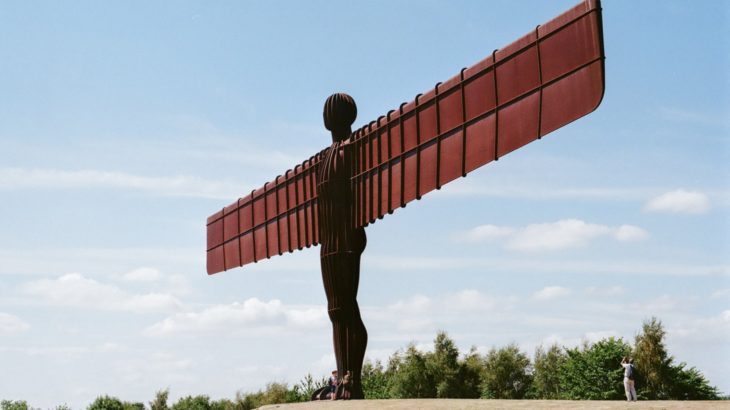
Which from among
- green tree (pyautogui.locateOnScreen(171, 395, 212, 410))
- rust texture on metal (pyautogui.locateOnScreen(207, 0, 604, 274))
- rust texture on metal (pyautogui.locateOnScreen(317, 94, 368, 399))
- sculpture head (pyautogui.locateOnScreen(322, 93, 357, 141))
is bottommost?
green tree (pyautogui.locateOnScreen(171, 395, 212, 410))

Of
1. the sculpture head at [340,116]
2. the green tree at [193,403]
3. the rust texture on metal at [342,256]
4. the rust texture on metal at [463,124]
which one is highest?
the sculpture head at [340,116]

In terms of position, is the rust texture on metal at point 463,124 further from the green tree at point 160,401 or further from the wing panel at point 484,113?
the green tree at point 160,401

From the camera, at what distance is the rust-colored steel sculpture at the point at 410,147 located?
13203 millimetres

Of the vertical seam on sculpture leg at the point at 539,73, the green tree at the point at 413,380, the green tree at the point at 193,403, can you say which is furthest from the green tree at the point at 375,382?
the vertical seam on sculpture leg at the point at 539,73

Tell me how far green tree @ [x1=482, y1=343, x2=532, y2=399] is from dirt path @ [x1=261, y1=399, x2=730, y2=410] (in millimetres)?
29076

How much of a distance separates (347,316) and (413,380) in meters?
26.8

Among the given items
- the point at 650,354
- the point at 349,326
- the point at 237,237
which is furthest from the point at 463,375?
the point at 349,326

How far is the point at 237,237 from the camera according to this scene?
21422 millimetres

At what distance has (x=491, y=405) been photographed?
14.6m

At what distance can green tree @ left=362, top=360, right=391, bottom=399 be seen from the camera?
4444 centimetres

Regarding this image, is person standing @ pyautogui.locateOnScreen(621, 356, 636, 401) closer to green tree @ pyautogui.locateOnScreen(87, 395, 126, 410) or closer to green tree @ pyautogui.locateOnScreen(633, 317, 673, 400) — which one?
green tree @ pyautogui.locateOnScreen(633, 317, 673, 400)

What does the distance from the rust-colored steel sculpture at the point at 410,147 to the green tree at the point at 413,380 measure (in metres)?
23.4

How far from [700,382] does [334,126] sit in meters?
23.9

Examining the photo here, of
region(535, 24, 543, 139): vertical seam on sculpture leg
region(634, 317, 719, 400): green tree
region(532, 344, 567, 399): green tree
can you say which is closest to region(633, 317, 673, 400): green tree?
region(634, 317, 719, 400): green tree
